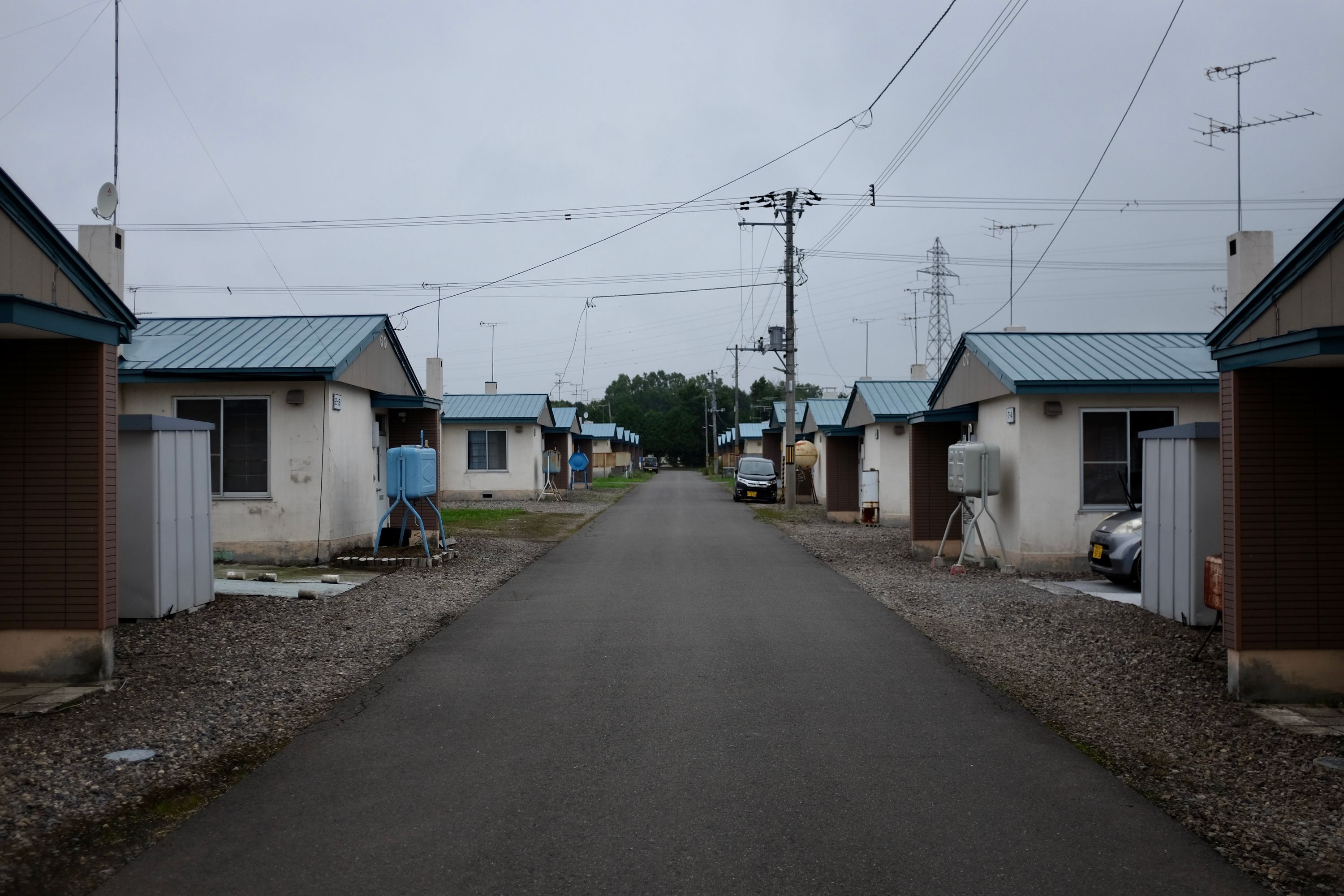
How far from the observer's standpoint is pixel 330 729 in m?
6.63

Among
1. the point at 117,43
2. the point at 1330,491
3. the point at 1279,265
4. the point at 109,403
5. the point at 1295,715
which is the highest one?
the point at 117,43

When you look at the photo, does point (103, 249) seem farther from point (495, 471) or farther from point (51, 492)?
point (495, 471)

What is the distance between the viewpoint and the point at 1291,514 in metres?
7.34

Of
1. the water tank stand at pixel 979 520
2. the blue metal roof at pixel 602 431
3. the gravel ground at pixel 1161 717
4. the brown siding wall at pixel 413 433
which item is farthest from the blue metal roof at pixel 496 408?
the blue metal roof at pixel 602 431

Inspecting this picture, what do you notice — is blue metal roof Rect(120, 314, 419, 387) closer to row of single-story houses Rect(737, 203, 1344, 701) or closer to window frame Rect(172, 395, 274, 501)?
window frame Rect(172, 395, 274, 501)

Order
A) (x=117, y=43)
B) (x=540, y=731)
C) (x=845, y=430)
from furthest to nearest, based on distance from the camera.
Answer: (x=845, y=430), (x=117, y=43), (x=540, y=731)

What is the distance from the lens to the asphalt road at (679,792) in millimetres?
4320

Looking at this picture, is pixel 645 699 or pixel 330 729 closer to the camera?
pixel 330 729

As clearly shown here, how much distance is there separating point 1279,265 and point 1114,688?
10.9 ft

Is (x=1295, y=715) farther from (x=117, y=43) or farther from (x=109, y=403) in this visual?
(x=117, y=43)

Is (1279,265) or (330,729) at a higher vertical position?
(1279,265)

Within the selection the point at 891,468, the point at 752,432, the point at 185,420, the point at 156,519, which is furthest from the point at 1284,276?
the point at 752,432

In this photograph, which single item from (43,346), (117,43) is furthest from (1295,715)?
(117,43)

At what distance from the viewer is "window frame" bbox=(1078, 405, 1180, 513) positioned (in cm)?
1495
